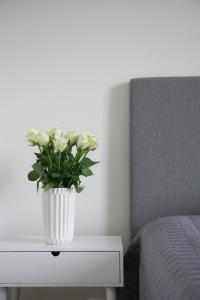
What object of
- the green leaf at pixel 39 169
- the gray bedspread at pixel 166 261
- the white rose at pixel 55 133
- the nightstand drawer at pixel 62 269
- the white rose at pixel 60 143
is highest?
the white rose at pixel 55 133

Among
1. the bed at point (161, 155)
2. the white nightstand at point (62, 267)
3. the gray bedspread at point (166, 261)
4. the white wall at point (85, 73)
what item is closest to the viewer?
the gray bedspread at point (166, 261)

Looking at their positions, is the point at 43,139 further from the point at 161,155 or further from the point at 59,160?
the point at 161,155

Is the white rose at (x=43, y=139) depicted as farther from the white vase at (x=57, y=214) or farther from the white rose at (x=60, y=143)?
the white vase at (x=57, y=214)

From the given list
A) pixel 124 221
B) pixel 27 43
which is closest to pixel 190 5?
pixel 27 43

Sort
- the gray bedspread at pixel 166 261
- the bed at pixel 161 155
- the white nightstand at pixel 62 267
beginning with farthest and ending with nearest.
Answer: the bed at pixel 161 155
the white nightstand at pixel 62 267
the gray bedspread at pixel 166 261

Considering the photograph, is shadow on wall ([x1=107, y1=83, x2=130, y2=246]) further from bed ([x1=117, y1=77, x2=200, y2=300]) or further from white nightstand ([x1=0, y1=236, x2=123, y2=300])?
white nightstand ([x1=0, y1=236, x2=123, y2=300])

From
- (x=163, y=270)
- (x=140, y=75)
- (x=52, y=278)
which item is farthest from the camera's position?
(x=140, y=75)

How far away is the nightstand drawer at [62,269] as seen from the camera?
1524mm

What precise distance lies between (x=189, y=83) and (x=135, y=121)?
0.34 metres

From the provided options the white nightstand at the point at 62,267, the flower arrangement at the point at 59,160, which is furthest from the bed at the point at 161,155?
the flower arrangement at the point at 59,160

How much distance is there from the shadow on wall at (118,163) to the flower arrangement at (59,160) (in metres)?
0.33

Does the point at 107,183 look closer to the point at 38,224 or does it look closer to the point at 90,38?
the point at 38,224

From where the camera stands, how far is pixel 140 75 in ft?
6.56

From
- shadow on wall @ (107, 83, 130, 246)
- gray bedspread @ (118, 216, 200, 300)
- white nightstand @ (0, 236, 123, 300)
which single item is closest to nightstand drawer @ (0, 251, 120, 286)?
white nightstand @ (0, 236, 123, 300)
